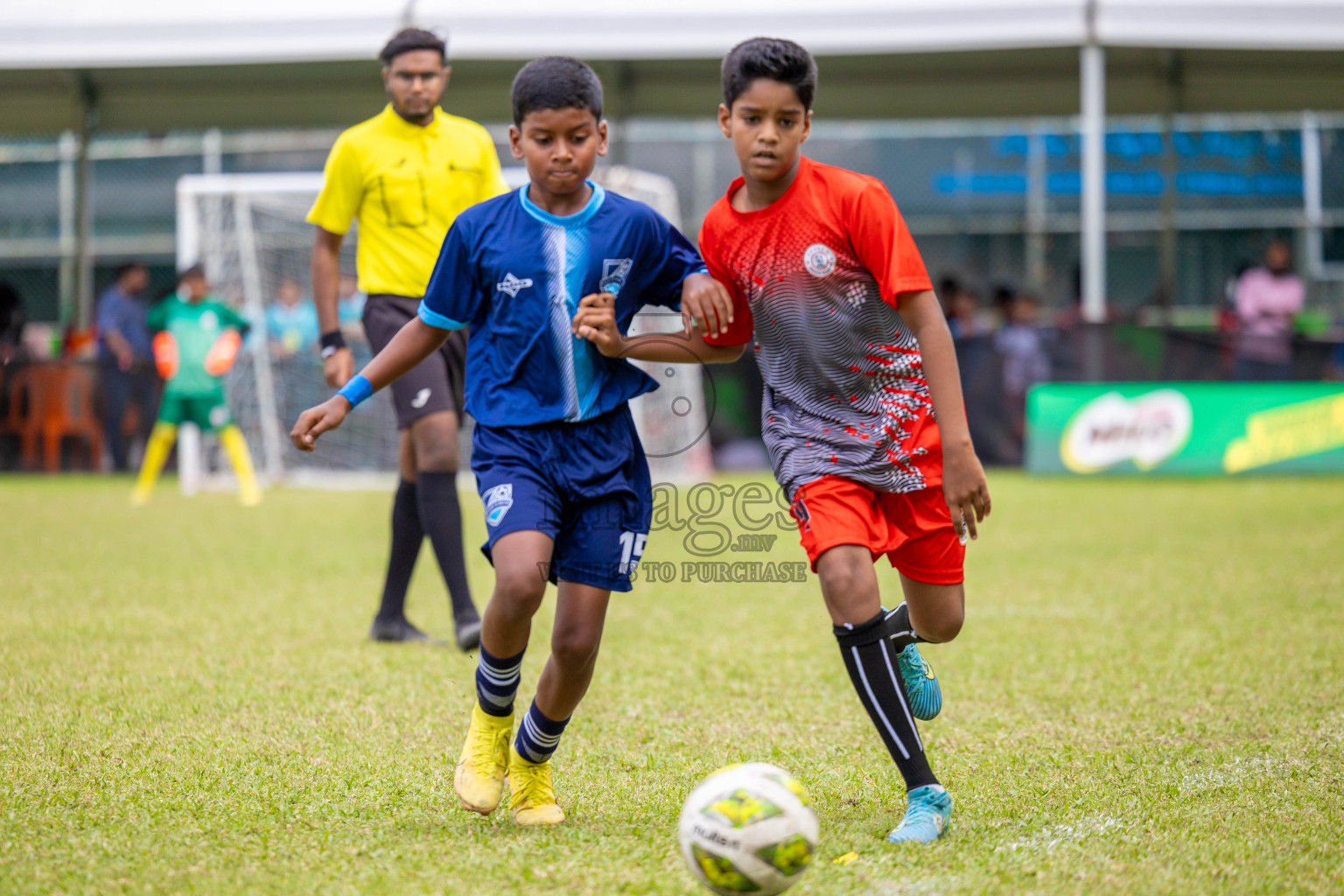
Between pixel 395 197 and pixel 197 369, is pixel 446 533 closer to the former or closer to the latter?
pixel 395 197

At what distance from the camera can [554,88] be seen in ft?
9.82

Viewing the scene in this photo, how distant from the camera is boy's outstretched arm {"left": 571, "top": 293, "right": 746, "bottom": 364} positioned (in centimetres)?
295

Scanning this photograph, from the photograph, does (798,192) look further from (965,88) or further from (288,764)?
(965,88)

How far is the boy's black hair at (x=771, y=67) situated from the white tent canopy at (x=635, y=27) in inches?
389

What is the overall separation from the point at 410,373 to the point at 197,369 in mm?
6404

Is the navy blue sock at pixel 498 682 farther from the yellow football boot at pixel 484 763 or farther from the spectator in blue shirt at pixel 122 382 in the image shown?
the spectator in blue shirt at pixel 122 382

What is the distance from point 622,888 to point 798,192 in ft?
5.15

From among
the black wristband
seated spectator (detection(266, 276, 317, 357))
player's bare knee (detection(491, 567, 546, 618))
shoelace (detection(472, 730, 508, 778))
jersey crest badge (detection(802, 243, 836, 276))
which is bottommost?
shoelace (detection(472, 730, 508, 778))

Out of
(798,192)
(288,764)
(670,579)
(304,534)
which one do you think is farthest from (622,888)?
(304,534)

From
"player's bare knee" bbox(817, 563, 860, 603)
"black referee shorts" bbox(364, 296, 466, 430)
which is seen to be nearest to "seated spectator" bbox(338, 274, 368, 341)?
"black referee shorts" bbox(364, 296, 466, 430)

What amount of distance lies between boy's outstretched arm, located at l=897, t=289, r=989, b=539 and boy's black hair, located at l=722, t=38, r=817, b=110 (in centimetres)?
55

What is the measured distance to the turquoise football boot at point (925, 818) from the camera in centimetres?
274

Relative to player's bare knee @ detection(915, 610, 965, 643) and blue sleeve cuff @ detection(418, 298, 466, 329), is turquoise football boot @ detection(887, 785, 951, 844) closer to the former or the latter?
player's bare knee @ detection(915, 610, 965, 643)

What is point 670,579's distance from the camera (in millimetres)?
6676
